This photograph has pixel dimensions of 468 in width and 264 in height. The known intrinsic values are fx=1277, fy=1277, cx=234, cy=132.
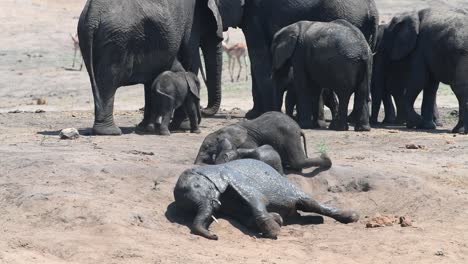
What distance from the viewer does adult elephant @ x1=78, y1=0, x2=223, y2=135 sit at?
1543 centimetres

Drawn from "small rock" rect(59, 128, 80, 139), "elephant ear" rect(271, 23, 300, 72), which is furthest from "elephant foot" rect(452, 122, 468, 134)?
"small rock" rect(59, 128, 80, 139)

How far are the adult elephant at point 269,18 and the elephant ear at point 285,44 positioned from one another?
1.31m

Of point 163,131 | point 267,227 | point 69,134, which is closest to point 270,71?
point 163,131

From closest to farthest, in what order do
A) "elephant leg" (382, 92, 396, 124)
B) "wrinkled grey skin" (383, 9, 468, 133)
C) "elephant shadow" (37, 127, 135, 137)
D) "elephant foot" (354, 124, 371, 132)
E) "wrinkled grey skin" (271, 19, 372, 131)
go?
"elephant shadow" (37, 127, 135, 137)
"wrinkled grey skin" (271, 19, 372, 131)
"elephant foot" (354, 124, 371, 132)
"wrinkled grey skin" (383, 9, 468, 133)
"elephant leg" (382, 92, 396, 124)

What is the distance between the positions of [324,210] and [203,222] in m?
1.37

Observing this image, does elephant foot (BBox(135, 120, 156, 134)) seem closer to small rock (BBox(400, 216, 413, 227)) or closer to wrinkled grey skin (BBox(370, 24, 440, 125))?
wrinkled grey skin (BBox(370, 24, 440, 125))

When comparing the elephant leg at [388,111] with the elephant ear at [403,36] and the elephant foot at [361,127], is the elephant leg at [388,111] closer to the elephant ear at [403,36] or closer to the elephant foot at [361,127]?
the elephant ear at [403,36]

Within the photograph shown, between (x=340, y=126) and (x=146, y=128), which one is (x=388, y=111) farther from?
(x=146, y=128)

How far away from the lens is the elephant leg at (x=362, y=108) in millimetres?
17703

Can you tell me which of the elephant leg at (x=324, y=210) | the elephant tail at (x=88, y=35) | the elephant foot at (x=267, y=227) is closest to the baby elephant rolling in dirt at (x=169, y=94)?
the elephant tail at (x=88, y=35)

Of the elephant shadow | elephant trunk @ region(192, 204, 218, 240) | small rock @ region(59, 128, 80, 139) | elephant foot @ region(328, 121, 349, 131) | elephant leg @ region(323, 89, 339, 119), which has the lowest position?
elephant leg @ region(323, 89, 339, 119)

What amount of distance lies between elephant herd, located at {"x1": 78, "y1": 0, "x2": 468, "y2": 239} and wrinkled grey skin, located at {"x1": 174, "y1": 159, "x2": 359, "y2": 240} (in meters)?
0.01

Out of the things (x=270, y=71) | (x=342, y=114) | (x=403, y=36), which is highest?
(x=403, y=36)

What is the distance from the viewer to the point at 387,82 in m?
20.1
